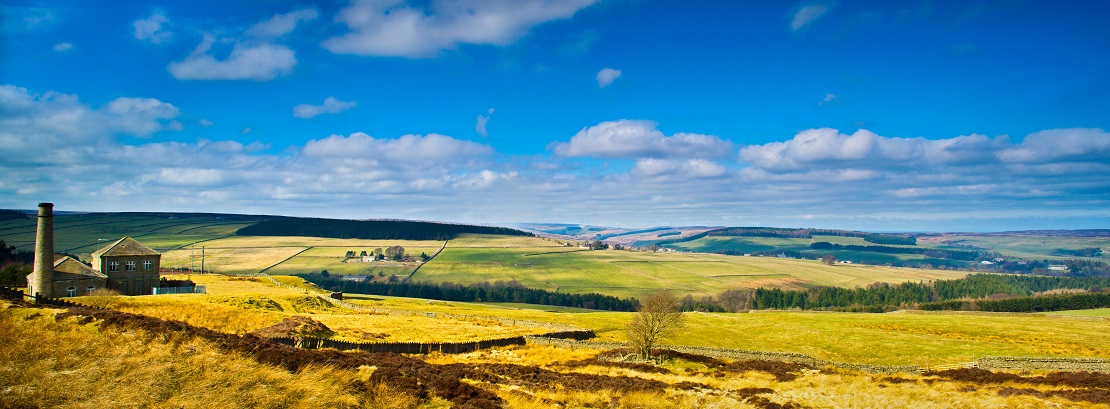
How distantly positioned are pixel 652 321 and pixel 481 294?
389 ft

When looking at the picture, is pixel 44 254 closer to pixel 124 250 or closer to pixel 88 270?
pixel 88 270

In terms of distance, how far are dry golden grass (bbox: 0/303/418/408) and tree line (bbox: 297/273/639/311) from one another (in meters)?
137

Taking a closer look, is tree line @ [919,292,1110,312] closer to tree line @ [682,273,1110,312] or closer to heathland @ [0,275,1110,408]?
tree line @ [682,273,1110,312]

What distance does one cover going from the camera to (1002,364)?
4859cm

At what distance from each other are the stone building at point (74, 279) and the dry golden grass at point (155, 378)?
48.0 meters

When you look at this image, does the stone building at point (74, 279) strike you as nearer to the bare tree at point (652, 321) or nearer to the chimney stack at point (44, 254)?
the chimney stack at point (44, 254)

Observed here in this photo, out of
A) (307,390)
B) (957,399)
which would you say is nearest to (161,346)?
(307,390)

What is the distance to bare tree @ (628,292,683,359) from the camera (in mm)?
Result: 49375

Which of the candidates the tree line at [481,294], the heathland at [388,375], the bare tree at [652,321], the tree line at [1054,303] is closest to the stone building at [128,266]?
the heathland at [388,375]

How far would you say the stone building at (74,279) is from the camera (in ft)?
192

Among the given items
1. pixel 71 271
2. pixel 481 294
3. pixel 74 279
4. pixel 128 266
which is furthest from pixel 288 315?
pixel 481 294

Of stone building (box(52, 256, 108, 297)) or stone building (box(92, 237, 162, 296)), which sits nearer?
stone building (box(52, 256, 108, 297))

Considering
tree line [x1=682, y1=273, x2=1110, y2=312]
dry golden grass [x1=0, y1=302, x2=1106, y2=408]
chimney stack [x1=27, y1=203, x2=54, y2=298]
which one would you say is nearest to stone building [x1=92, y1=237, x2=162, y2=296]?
chimney stack [x1=27, y1=203, x2=54, y2=298]

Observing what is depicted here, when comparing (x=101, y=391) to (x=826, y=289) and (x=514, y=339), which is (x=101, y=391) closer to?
(x=514, y=339)
